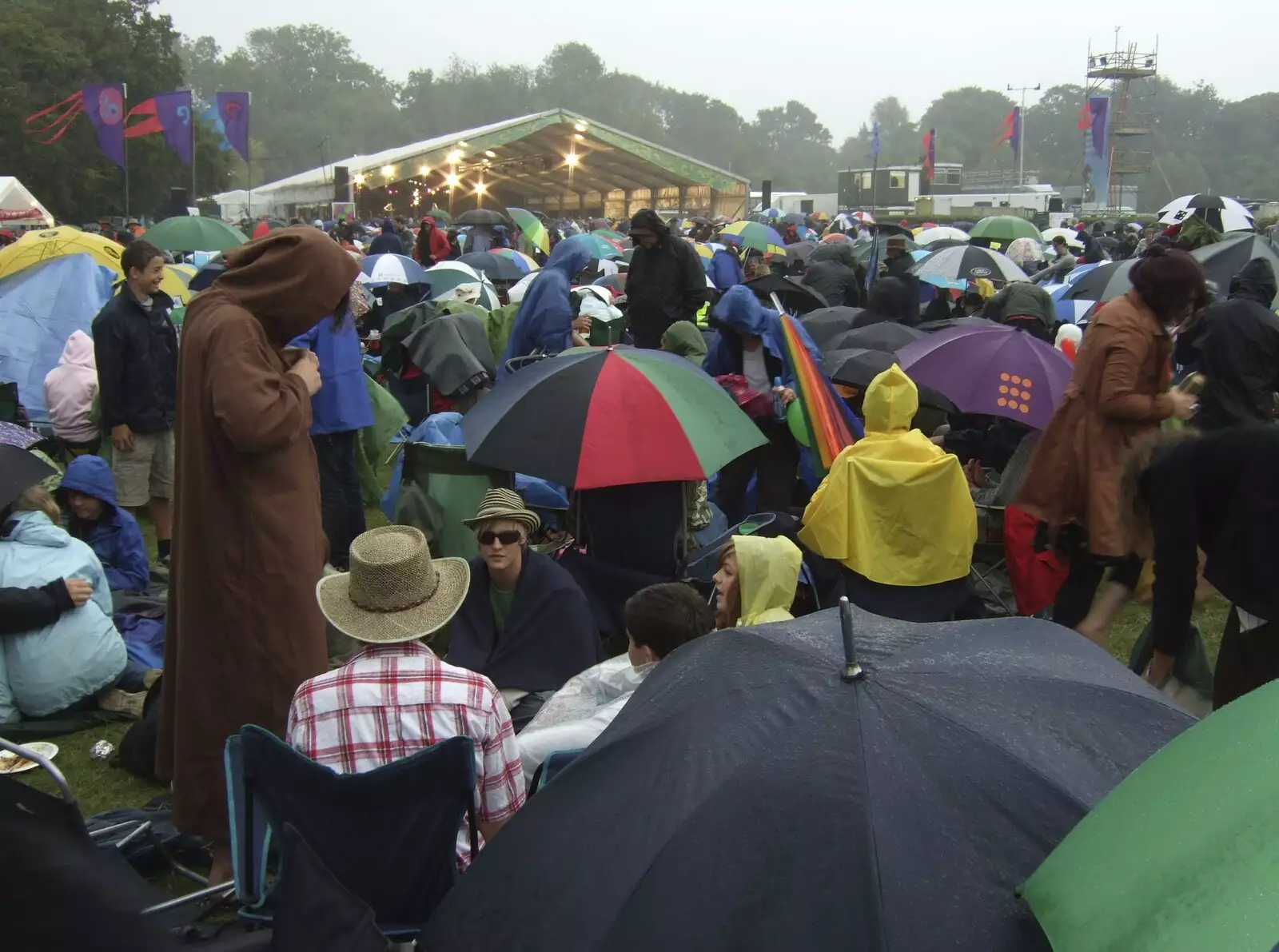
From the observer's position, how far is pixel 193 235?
45.4 feet

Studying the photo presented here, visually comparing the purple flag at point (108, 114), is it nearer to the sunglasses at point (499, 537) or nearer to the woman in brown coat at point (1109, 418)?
the sunglasses at point (499, 537)

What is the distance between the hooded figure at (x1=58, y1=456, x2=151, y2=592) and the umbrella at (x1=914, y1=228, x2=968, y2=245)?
596 inches

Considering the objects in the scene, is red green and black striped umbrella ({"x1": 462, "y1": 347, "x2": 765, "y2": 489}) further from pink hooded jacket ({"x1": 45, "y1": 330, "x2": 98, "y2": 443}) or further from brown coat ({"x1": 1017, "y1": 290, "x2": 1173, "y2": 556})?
pink hooded jacket ({"x1": 45, "y1": 330, "x2": 98, "y2": 443})

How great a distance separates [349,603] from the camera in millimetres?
2826

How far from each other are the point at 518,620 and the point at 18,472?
2.00m

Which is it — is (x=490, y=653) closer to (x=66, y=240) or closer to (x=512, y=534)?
(x=512, y=534)

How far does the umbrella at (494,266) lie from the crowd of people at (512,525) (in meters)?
5.26

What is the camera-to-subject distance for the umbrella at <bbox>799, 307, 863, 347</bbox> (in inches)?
311

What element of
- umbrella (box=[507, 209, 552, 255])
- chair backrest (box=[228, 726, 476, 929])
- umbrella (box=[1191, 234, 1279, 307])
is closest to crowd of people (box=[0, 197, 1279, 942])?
chair backrest (box=[228, 726, 476, 929])

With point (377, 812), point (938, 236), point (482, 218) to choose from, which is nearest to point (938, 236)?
point (938, 236)

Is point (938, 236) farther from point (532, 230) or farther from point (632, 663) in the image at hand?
point (632, 663)

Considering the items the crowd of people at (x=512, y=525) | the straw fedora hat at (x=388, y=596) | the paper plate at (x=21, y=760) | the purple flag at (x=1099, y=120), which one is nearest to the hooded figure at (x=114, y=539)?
the crowd of people at (x=512, y=525)

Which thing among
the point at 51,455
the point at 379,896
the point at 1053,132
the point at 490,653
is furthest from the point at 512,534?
the point at 1053,132

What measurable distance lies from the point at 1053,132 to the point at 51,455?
416 ft
